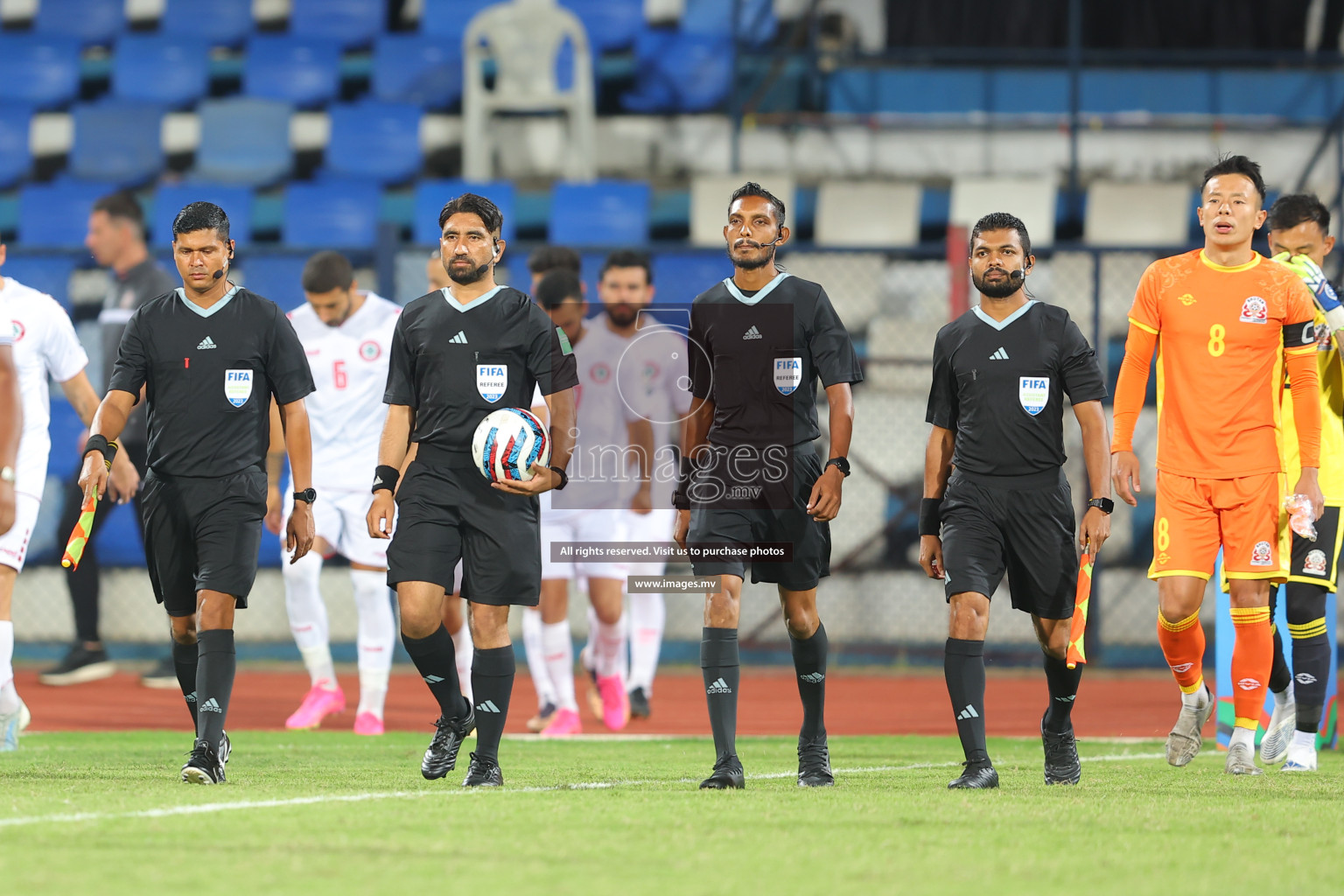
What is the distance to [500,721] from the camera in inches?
241

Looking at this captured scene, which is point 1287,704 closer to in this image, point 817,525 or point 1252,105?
point 817,525

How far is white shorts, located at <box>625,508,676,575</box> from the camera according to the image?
9.79 metres

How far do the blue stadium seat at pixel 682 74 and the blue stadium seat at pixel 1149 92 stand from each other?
138 inches

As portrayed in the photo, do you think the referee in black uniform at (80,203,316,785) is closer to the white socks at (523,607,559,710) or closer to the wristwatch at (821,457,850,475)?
the wristwatch at (821,457,850,475)

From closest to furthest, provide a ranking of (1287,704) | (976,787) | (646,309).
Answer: (976,787)
(1287,704)
(646,309)

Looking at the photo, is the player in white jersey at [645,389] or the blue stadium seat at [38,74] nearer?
the player in white jersey at [645,389]

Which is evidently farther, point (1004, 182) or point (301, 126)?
point (301, 126)

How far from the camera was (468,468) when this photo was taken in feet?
20.0

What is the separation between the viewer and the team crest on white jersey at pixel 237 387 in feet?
21.0

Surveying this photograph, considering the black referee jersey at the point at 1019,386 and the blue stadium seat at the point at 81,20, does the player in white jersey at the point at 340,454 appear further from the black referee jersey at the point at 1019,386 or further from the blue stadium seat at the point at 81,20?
the blue stadium seat at the point at 81,20

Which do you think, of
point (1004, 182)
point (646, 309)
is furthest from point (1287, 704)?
point (1004, 182)

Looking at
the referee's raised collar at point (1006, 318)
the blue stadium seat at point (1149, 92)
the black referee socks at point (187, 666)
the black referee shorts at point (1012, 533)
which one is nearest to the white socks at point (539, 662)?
the black referee socks at point (187, 666)

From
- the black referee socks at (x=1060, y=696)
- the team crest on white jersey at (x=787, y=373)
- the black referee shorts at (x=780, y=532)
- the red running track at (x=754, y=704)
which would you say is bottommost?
the red running track at (x=754, y=704)

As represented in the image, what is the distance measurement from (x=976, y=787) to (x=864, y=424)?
736 centimetres
